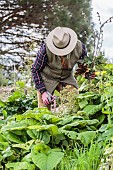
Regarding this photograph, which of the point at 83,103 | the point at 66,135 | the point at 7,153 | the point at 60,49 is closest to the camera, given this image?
the point at 7,153

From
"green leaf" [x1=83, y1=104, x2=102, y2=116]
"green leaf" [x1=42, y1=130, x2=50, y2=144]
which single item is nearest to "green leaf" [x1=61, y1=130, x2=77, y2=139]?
"green leaf" [x1=42, y1=130, x2=50, y2=144]

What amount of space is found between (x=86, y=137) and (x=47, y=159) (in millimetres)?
352

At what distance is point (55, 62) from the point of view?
409 cm

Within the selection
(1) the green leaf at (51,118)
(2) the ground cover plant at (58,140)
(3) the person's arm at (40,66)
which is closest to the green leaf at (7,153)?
(2) the ground cover plant at (58,140)

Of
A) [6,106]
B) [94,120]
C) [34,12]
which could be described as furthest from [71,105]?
[34,12]

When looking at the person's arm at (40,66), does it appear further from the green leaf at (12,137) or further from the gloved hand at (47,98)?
the green leaf at (12,137)

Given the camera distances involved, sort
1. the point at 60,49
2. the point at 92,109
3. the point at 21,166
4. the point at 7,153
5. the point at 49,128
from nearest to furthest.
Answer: the point at 21,166, the point at 7,153, the point at 49,128, the point at 92,109, the point at 60,49

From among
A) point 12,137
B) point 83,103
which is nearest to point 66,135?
point 12,137

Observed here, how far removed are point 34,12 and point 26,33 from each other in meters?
0.71

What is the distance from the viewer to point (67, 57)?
407 centimetres

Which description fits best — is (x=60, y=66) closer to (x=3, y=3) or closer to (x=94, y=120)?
(x=94, y=120)

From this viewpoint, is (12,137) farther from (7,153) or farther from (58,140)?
(58,140)

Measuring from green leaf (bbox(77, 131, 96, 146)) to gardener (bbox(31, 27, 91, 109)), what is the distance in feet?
4.24

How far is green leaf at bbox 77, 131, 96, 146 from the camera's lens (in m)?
2.69
